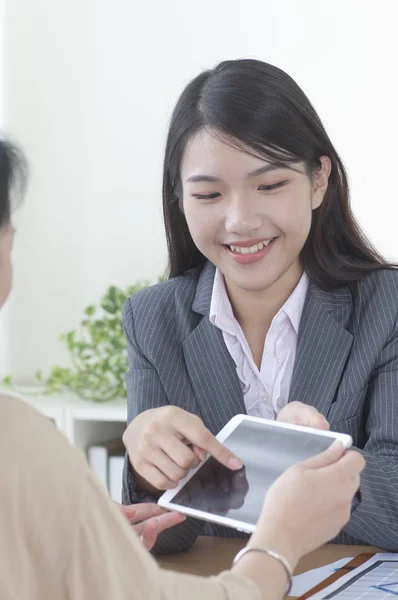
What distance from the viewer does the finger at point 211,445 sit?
4.44 feet

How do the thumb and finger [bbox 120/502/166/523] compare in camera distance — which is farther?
finger [bbox 120/502/166/523]

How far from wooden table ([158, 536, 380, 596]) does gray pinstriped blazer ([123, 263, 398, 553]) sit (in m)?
0.13

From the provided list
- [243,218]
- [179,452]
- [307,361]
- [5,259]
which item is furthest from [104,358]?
[5,259]

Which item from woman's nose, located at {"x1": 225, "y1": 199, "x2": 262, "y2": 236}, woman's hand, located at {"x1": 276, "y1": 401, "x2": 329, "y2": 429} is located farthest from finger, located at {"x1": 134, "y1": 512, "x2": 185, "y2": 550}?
woman's nose, located at {"x1": 225, "y1": 199, "x2": 262, "y2": 236}

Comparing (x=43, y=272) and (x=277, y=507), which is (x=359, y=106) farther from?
(x=277, y=507)

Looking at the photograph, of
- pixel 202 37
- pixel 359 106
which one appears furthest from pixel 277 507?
pixel 202 37

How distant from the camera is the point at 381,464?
1.64 m

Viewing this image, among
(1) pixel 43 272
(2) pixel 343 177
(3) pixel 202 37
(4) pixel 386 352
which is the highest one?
(3) pixel 202 37

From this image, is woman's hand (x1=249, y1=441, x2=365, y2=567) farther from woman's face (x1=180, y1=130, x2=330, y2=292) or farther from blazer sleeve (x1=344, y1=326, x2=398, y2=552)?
woman's face (x1=180, y1=130, x2=330, y2=292)

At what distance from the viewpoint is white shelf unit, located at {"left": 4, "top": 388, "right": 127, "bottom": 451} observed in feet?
10.1

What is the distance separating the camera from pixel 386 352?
182 cm

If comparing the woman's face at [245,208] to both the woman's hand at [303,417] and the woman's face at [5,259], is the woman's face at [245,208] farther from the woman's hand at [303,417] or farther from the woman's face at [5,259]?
the woman's face at [5,259]

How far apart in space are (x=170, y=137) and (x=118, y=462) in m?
1.45

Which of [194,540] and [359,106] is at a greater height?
[359,106]
